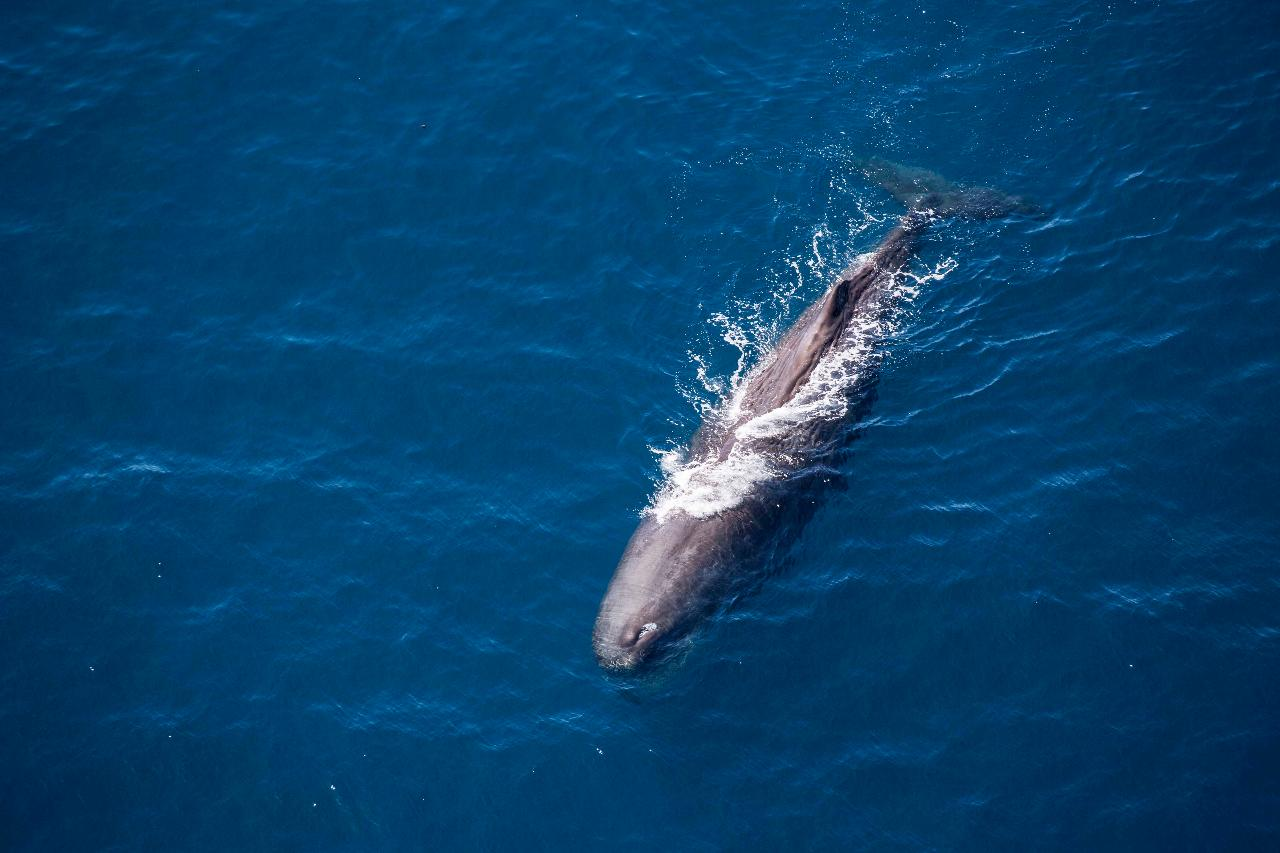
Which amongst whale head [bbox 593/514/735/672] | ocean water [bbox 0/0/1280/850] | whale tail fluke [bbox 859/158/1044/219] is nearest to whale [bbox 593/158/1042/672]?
whale head [bbox 593/514/735/672]

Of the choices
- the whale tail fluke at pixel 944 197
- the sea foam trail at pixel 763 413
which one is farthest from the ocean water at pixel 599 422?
the whale tail fluke at pixel 944 197

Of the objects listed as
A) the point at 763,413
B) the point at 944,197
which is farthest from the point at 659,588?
the point at 944,197

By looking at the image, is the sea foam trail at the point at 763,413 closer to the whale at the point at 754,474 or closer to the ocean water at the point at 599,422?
the whale at the point at 754,474

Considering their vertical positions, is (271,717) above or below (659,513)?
below

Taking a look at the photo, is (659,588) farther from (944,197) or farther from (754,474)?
(944,197)

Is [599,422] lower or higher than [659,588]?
higher

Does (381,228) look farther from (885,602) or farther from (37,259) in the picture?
(885,602)

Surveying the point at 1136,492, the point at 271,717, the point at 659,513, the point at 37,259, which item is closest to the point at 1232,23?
the point at 1136,492
